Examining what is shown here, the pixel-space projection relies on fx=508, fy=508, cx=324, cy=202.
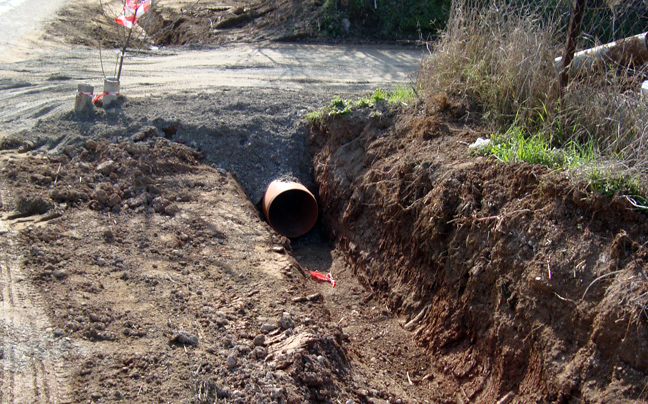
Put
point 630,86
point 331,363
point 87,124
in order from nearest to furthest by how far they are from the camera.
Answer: point 331,363 → point 630,86 → point 87,124

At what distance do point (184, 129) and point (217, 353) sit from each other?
151 inches

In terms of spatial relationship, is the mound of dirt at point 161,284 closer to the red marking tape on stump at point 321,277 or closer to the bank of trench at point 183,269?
the bank of trench at point 183,269

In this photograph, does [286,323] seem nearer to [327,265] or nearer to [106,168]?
[327,265]

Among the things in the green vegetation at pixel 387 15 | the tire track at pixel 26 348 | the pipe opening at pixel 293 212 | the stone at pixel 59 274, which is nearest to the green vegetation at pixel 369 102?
the pipe opening at pixel 293 212

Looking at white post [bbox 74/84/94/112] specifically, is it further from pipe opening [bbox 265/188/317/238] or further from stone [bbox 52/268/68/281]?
stone [bbox 52/268/68/281]

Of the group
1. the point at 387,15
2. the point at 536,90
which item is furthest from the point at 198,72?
the point at 536,90

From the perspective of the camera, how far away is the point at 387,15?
1262 cm

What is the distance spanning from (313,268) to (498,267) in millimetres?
2553

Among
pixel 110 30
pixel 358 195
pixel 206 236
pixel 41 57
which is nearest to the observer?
pixel 206 236

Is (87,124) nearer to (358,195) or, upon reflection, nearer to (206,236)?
(206,236)

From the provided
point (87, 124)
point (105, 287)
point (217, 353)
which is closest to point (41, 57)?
point (87, 124)

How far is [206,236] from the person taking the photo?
510 cm

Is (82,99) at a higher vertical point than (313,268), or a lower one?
higher

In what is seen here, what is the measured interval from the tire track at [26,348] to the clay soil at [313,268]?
1 centimetres
